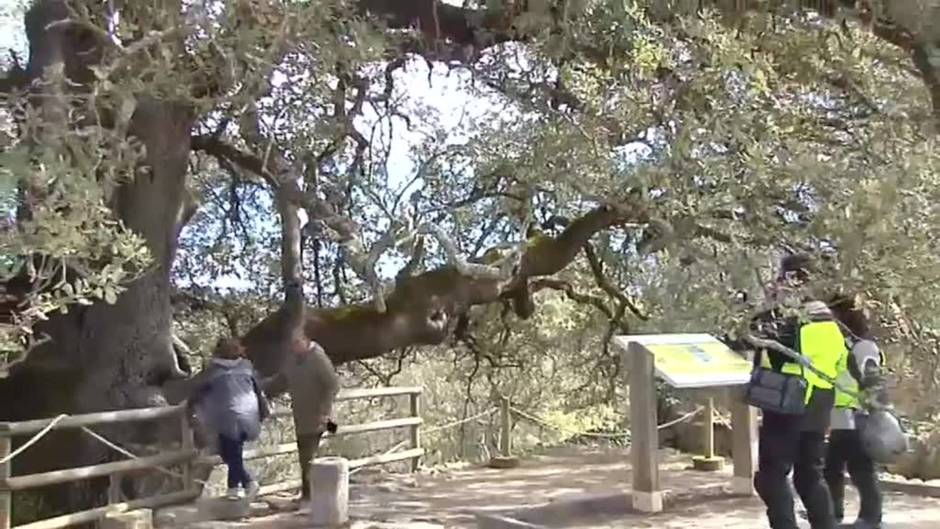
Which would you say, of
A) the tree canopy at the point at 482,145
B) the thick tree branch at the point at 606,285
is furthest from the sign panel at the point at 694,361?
the thick tree branch at the point at 606,285

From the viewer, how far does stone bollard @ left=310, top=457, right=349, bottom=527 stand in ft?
24.3

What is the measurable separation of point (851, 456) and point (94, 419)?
4.67 metres

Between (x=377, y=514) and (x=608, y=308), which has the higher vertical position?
(x=608, y=308)

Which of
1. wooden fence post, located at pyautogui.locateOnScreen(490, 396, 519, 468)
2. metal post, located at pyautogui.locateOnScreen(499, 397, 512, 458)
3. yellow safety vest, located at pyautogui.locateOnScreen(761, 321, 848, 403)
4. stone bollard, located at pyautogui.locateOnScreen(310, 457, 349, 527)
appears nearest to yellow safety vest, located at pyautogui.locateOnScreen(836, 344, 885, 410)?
yellow safety vest, located at pyautogui.locateOnScreen(761, 321, 848, 403)

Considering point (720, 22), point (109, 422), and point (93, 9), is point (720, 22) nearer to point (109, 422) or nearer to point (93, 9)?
point (93, 9)

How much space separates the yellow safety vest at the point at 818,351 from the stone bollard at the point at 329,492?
3.12 m

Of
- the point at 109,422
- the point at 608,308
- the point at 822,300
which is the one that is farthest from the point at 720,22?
the point at 608,308

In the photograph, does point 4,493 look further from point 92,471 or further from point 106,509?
point 92,471

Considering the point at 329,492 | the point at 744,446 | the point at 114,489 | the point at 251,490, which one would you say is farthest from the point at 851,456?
the point at 114,489

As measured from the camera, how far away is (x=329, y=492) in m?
7.42

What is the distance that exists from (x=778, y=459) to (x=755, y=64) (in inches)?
79.4

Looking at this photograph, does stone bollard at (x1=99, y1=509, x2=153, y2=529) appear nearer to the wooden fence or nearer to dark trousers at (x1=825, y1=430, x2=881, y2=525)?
the wooden fence

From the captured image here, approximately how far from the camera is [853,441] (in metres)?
6.11

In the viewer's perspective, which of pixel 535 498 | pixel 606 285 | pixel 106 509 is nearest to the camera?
pixel 106 509
